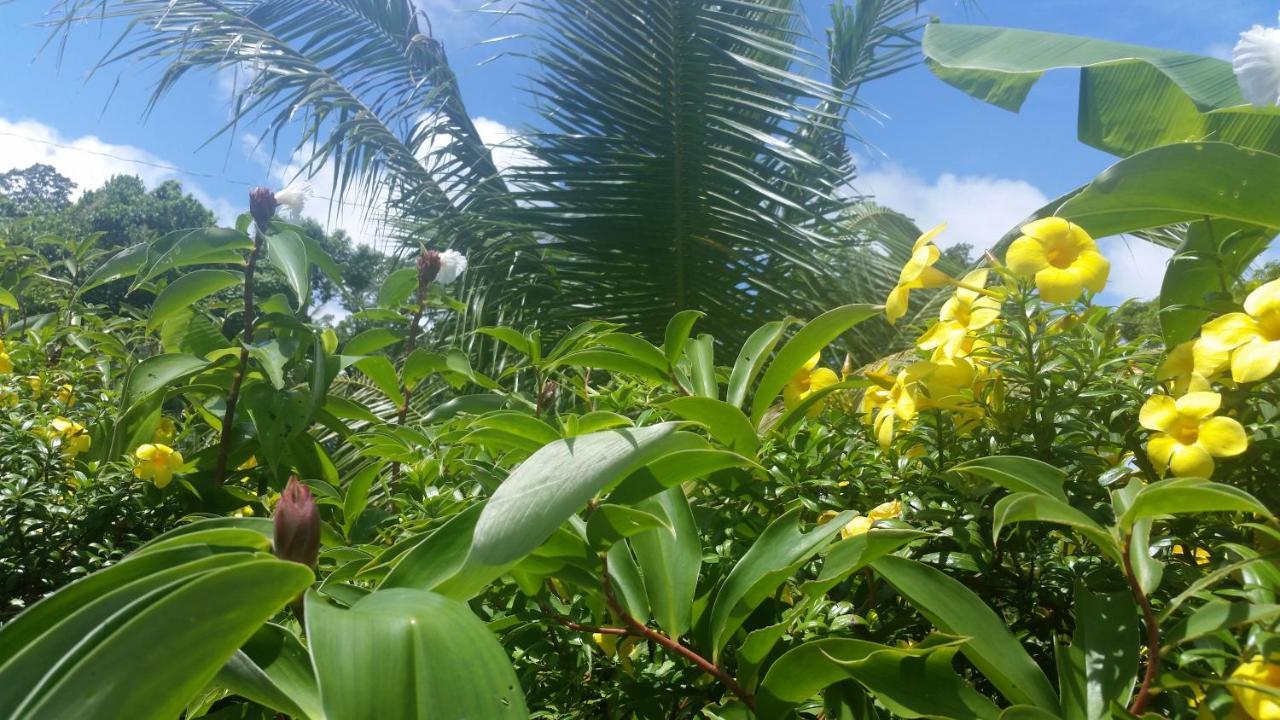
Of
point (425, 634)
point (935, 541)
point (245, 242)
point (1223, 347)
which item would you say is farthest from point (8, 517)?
point (1223, 347)

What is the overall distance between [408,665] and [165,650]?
0.29ft

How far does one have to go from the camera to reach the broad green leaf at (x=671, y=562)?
56 cm

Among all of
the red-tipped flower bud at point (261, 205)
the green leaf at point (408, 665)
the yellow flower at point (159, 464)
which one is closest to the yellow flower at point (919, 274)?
the green leaf at point (408, 665)

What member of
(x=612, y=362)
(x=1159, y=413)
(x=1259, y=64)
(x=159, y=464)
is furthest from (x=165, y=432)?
(x=1259, y=64)

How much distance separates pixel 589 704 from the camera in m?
0.59

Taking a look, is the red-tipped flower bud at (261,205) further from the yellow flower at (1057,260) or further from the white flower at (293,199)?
the yellow flower at (1057,260)

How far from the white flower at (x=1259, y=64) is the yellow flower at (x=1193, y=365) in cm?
24

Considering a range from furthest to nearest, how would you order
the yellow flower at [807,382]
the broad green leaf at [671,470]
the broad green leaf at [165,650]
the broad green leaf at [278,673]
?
the yellow flower at [807,382] → the broad green leaf at [671,470] → the broad green leaf at [278,673] → the broad green leaf at [165,650]

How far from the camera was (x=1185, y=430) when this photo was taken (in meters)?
0.55

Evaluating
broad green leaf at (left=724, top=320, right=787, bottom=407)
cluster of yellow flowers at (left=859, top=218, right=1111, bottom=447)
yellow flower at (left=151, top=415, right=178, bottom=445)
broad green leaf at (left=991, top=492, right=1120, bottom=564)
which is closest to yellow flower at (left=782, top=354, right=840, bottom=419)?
broad green leaf at (left=724, top=320, right=787, bottom=407)

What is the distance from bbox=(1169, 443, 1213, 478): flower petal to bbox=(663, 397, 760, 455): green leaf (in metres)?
0.29

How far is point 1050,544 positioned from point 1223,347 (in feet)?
0.62

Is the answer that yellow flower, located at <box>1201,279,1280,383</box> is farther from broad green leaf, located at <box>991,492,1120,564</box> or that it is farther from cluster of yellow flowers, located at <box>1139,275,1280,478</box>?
broad green leaf, located at <box>991,492,1120,564</box>

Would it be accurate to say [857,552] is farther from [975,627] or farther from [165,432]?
[165,432]
